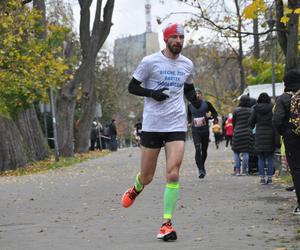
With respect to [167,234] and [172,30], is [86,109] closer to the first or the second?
[172,30]

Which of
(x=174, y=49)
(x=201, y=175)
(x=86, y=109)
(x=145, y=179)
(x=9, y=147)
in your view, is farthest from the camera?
(x=86, y=109)

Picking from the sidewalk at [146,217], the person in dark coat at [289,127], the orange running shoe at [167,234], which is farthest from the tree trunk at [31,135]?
the orange running shoe at [167,234]

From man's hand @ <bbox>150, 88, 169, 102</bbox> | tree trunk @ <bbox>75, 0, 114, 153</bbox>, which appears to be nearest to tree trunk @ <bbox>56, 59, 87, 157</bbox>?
tree trunk @ <bbox>75, 0, 114, 153</bbox>

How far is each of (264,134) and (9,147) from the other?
43.3 ft

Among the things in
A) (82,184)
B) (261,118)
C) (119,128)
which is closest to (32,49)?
(82,184)

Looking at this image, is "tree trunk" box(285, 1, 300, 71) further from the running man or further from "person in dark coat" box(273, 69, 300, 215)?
the running man

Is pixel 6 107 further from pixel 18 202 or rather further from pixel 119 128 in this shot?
pixel 119 128

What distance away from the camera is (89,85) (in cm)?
3934

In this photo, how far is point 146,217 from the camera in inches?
426

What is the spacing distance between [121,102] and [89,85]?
59.2 meters

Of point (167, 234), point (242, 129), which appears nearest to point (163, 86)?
point (167, 234)

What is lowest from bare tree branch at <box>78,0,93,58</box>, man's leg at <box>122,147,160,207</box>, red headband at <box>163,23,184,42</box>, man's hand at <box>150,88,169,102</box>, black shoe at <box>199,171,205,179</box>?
black shoe at <box>199,171,205,179</box>

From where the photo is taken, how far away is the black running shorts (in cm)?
867

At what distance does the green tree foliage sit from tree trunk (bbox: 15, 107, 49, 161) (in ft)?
15.3
